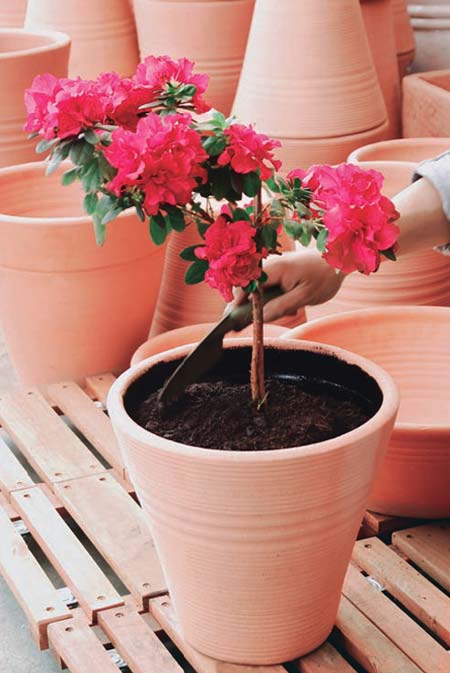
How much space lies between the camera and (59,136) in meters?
1.33

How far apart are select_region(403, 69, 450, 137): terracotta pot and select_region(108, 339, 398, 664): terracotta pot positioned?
1.56m

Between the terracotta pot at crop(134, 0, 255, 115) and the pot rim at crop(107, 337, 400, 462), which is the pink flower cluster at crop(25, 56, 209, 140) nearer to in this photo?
the pot rim at crop(107, 337, 400, 462)

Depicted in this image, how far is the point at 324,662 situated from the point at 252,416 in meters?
0.35

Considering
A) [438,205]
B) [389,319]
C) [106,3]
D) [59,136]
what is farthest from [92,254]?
[106,3]

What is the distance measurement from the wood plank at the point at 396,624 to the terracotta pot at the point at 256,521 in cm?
9

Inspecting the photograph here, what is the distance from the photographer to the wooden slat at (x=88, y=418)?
2104 millimetres

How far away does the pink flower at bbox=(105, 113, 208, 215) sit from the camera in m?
1.27

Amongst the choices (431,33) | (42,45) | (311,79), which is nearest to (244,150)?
(311,79)

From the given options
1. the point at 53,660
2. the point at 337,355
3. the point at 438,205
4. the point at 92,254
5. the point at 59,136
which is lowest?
the point at 53,660

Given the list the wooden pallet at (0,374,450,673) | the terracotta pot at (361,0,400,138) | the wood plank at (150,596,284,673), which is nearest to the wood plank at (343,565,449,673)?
the wooden pallet at (0,374,450,673)

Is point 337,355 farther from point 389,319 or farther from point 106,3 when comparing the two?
point 106,3

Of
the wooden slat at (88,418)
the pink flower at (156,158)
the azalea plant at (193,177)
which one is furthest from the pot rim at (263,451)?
the wooden slat at (88,418)

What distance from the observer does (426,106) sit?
299 centimetres

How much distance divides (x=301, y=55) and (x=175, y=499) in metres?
1.49
